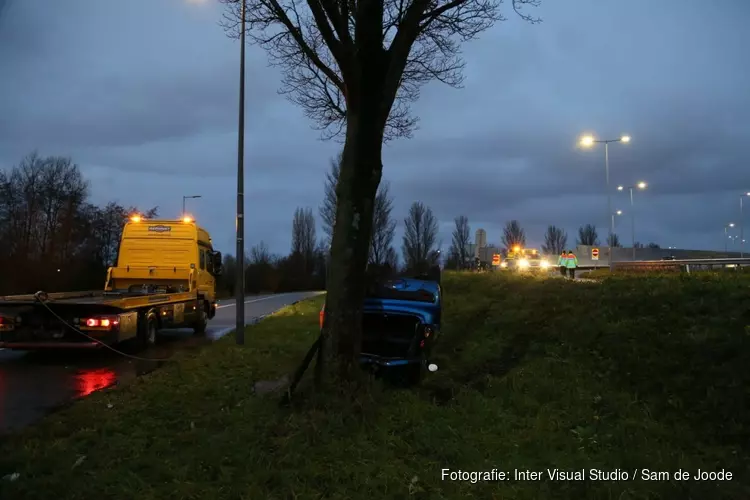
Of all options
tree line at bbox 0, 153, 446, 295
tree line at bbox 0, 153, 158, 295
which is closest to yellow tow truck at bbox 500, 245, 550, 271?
tree line at bbox 0, 153, 446, 295

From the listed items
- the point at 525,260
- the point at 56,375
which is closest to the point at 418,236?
the point at 525,260

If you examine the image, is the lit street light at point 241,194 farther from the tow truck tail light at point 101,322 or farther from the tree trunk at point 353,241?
the tree trunk at point 353,241

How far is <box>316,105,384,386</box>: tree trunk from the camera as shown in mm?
6637

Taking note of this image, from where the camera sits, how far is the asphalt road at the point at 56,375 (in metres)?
7.74

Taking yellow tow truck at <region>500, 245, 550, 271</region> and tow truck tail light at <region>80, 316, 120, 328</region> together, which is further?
yellow tow truck at <region>500, 245, 550, 271</region>

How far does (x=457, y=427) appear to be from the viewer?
5.98 metres

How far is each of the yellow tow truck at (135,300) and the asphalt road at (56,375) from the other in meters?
0.47

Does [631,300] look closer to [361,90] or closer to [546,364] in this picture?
[546,364]

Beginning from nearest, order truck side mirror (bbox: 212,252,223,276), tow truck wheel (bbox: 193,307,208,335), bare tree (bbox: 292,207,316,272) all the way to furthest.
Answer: tow truck wheel (bbox: 193,307,208,335)
truck side mirror (bbox: 212,252,223,276)
bare tree (bbox: 292,207,316,272)

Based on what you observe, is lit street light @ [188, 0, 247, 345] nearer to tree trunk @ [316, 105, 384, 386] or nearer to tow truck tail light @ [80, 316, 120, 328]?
tow truck tail light @ [80, 316, 120, 328]

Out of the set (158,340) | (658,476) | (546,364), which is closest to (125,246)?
(158,340)

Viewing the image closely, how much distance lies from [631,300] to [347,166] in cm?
636

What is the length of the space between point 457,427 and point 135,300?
8.94 metres

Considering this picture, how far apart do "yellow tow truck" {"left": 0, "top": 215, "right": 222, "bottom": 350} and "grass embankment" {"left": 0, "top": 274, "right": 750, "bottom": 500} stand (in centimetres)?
308
